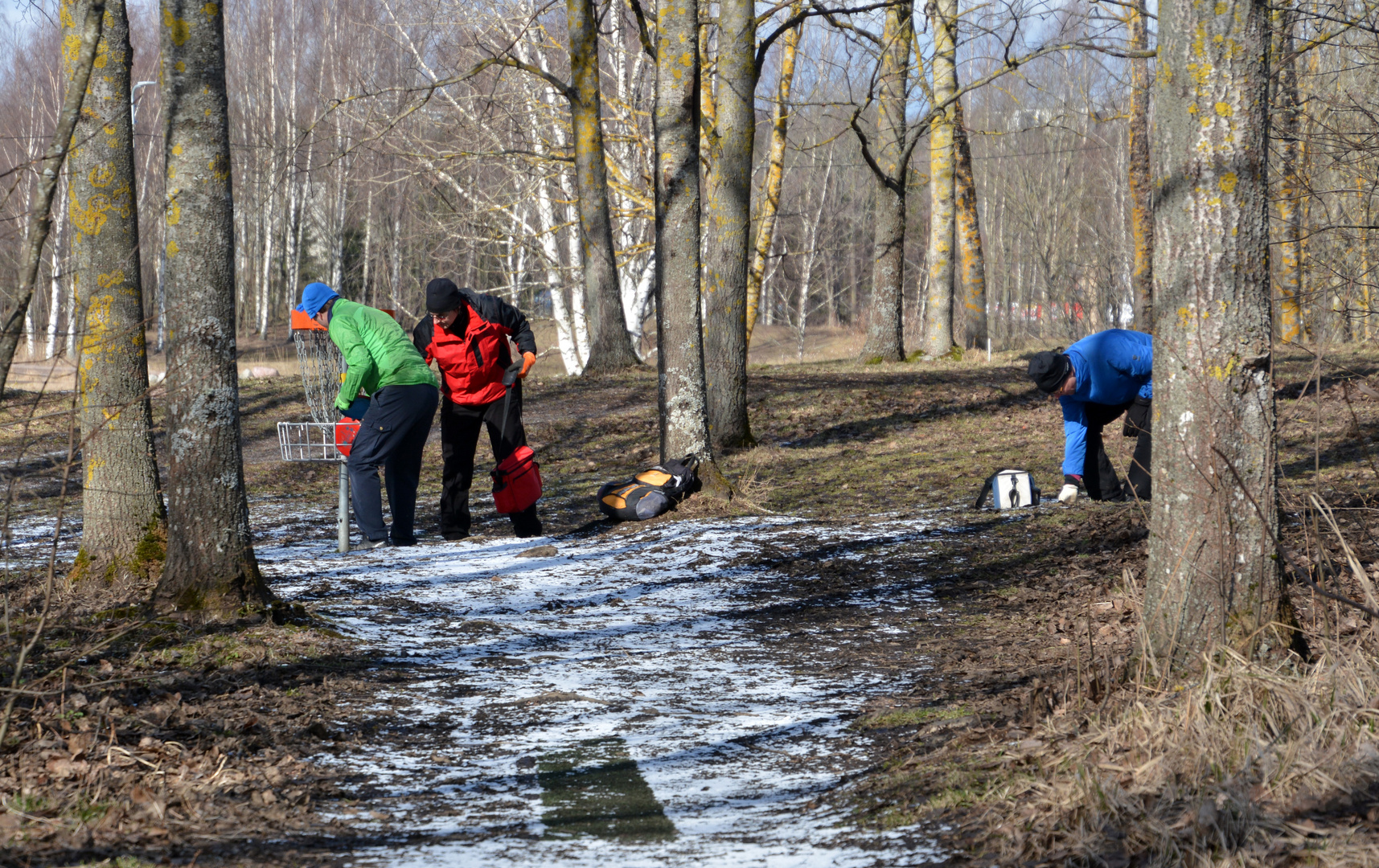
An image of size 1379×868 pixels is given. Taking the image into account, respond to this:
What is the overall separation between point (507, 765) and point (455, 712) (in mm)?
648

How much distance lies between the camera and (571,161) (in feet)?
55.9

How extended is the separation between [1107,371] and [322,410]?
562 centimetres

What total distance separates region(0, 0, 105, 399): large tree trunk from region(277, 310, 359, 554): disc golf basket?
102 inches

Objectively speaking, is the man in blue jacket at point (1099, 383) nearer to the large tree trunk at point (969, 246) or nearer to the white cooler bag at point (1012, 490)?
the white cooler bag at point (1012, 490)

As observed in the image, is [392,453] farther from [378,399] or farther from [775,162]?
[775,162]

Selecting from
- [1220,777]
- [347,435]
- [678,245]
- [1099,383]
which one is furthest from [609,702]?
[678,245]

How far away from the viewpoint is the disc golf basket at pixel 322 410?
Answer: 739 centimetres

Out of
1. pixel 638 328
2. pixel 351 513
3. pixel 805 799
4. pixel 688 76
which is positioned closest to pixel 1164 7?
pixel 805 799

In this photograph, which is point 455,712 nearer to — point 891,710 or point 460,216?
point 891,710

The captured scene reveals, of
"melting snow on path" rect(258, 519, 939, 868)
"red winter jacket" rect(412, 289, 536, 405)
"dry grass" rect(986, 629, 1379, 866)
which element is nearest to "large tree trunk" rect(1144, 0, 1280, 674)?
"dry grass" rect(986, 629, 1379, 866)

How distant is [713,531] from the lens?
8.05 m

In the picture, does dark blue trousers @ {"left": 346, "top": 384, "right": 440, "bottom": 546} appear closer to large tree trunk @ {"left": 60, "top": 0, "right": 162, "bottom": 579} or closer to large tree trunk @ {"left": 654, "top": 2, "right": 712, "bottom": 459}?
large tree trunk @ {"left": 60, "top": 0, "right": 162, "bottom": 579}

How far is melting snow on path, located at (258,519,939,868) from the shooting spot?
3205 mm

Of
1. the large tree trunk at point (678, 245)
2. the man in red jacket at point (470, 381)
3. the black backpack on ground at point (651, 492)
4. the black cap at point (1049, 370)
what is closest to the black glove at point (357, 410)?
the man in red jacket at point (470, 381)
